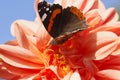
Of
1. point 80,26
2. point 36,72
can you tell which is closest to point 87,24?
point 80,26

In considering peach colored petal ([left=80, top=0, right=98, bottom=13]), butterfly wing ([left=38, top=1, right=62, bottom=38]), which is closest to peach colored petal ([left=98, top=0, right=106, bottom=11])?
peach colored petal ([left=80, top=0, right=98, bottom=13])

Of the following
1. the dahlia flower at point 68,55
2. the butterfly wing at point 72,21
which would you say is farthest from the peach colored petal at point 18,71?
the butterfly wing at point 72,21

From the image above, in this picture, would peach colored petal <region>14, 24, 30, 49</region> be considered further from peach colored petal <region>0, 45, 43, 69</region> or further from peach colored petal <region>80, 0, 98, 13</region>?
peach colored petal <region>80, 0, 98, 13</region>

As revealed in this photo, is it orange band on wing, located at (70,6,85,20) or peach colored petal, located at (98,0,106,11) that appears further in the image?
peach colored petal, located at (98,0,106,11)

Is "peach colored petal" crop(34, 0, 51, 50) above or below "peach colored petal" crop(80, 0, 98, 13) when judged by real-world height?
below

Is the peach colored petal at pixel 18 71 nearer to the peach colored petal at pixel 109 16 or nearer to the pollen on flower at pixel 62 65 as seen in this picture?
the pollen on flower at pixel 62 65

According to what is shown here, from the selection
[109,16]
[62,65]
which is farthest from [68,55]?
[109,16]

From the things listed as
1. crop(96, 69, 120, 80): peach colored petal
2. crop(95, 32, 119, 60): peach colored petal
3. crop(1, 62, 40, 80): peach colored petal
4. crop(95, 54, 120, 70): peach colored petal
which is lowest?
crop(96, 69, 120, 80): peach colored petal
